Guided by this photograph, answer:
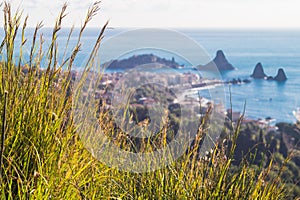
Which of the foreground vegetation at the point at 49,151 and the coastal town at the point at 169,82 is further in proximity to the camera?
the coastal town at the point at 169,82

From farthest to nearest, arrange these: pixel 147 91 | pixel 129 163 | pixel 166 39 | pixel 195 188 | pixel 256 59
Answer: pixel 256 59 → pixel 147 91 → pixel 166 39 → pixel 129 163 → pixel 195 188

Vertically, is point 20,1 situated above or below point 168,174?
above

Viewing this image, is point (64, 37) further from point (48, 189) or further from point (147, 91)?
point (147, 91)

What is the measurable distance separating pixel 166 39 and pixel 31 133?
3.87ft

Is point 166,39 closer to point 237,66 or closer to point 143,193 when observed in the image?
point 143,193

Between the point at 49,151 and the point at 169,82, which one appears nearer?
the point at 49,151

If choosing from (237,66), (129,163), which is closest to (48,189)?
(129,163)

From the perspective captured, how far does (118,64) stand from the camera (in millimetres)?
2670

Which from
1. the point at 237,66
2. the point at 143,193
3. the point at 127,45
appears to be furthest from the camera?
the point at 237,66

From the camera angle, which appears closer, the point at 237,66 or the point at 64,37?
the point at 64,37

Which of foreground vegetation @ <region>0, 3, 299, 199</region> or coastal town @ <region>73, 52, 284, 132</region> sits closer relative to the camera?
foreground vegetation @ <region>0, 3, 299, 199</region>

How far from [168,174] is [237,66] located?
163 feet

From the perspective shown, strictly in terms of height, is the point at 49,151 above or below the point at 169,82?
below

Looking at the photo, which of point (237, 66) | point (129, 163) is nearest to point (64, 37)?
point (129, 163)
